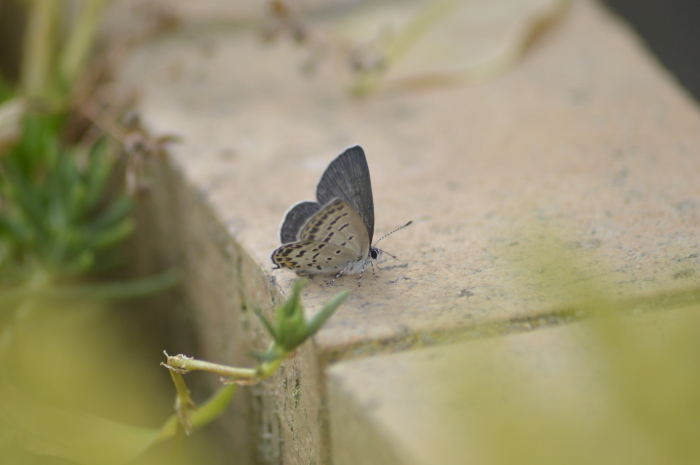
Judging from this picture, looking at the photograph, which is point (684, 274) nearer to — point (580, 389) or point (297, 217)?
point (580, 389)

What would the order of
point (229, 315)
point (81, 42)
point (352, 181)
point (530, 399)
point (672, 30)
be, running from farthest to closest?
point (672, 30) < point (81, 42) < point (229, 315) < point (352, 181) < point (530, 399)

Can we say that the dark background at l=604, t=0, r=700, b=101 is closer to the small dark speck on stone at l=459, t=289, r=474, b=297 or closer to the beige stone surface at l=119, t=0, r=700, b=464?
the beige stone surface at l=119, t=0, r=700, b=464

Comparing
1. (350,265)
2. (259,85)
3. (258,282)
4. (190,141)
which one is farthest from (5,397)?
(259,85)

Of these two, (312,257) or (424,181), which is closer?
A: (312,257)

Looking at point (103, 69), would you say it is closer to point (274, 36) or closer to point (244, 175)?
point (274, 36)

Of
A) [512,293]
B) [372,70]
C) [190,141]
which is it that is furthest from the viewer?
[372,70]

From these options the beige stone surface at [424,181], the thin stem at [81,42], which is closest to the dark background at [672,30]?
the beige stone surface at [424,181]

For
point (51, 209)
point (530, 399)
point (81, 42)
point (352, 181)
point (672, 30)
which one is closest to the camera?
point (530, 399)

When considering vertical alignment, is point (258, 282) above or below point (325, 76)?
below

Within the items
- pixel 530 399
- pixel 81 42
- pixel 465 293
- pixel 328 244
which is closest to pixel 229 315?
pixel 328 244
